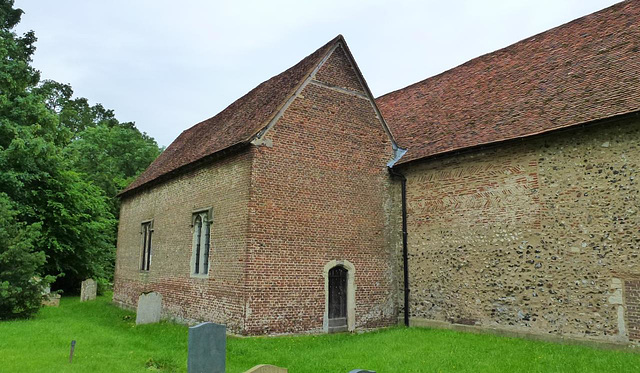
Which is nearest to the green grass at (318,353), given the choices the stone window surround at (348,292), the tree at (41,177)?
the stone window surround at (348,292)

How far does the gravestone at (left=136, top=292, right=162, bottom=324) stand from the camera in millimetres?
14961

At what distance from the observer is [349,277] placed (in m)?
13.9

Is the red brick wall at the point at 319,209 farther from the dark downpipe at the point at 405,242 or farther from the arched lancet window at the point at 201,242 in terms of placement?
the arched lancet window at the point at 201,242

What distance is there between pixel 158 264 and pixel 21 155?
8.66 meters

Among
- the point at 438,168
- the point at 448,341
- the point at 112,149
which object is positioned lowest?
the point at 448,341

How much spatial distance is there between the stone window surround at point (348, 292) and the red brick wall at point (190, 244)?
2509 millimetres

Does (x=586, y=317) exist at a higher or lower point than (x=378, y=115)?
lower

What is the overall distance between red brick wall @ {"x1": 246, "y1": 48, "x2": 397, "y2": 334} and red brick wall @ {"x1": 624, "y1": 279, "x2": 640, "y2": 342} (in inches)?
255

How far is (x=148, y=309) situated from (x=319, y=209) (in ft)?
21.6

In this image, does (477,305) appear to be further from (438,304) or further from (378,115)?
(378,115)

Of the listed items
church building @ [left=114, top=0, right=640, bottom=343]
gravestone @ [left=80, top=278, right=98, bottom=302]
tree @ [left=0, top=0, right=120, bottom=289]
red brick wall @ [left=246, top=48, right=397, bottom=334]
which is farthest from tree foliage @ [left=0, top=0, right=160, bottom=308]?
red brick wall @ [left=246, top=48, right=397, bottom=334]

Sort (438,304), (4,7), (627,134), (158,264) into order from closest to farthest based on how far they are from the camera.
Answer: (627,134) < (438,304) < (158,264) < (4,7)

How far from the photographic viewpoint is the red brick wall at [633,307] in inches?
378

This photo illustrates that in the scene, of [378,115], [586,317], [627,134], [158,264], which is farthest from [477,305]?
[158,264]
